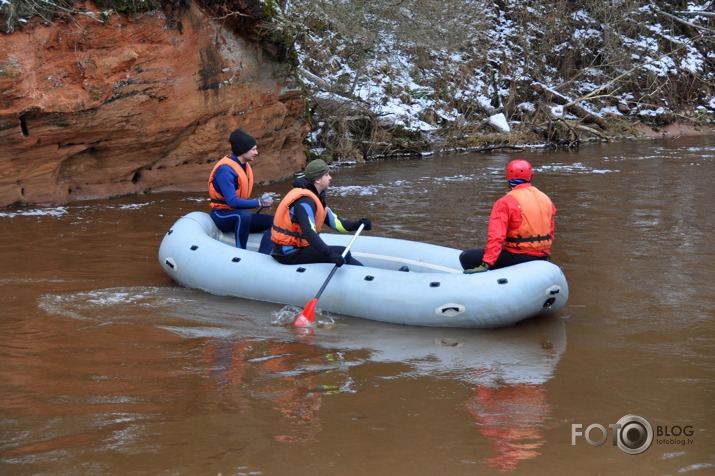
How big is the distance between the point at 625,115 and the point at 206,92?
11.2 meters

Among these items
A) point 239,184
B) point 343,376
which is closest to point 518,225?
point 343,376

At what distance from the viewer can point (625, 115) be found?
61.8ft

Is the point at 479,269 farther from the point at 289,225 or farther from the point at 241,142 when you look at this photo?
the point at 241,142

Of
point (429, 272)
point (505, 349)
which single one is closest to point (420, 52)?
point (429, 272)

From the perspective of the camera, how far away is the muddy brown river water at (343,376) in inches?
147

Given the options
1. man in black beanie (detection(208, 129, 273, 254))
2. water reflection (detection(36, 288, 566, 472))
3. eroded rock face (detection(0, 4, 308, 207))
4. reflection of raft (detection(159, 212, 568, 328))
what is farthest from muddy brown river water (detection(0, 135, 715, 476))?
eroded rock face (detection(0, 4, 308, 207))

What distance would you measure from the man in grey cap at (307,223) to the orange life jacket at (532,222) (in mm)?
1248

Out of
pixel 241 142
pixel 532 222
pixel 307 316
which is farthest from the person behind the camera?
pixel 241 142

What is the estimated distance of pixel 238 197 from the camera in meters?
7.41

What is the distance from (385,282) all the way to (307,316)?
620 millimetres

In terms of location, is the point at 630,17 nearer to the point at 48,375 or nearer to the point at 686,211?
the point at 686,211

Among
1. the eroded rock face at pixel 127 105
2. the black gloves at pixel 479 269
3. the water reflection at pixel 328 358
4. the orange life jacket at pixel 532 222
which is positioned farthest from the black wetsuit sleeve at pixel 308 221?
the eroded rock face at pixel 127 105

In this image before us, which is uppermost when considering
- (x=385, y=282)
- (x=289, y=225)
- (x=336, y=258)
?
(x=289, y=225)

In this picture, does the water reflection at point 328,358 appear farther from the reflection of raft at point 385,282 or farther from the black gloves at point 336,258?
the black gloves at point 336,258
